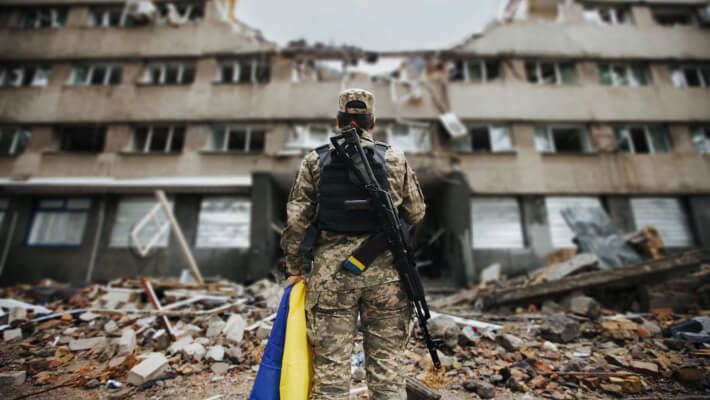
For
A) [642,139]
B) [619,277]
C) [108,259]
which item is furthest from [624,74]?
[108,259]

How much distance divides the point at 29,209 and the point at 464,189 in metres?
15.2

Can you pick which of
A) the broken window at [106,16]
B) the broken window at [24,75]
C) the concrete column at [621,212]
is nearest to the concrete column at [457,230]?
the concrete column at [621,212]

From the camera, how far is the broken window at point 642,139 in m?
11.2

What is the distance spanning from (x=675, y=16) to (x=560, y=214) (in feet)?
39.1

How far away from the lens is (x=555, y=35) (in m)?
12.4

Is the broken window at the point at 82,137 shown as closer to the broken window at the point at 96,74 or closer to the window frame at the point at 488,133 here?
the broken window at the point at 96,74

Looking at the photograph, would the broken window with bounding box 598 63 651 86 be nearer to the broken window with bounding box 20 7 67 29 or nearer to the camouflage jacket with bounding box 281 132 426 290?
the camouflage jacket with bounding box 281 132 426 290

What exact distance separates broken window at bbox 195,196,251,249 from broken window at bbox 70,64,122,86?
710 centimetres

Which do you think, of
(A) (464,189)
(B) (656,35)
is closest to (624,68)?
(B) (656,35)

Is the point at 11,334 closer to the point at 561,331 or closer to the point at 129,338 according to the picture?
the point at 129,338

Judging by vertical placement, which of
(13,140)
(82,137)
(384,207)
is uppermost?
(82,137)

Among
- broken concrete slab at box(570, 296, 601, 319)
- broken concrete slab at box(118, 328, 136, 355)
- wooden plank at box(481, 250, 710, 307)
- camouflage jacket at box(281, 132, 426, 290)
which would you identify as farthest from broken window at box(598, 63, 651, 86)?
broken concrete slab at box(118, 328, 136, 355)

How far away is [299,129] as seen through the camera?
1127 cm

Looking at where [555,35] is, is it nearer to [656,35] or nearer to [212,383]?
[656,35]
